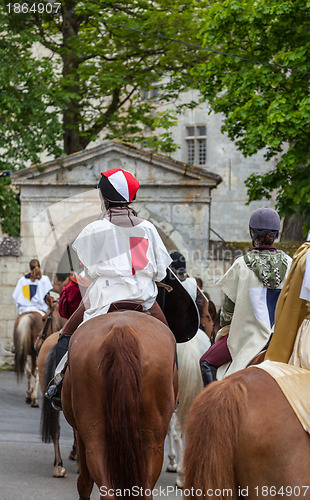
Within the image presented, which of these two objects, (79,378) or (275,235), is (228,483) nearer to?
(79,378)

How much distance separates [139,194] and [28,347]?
18.3ft

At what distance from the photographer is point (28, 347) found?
43.8 feet

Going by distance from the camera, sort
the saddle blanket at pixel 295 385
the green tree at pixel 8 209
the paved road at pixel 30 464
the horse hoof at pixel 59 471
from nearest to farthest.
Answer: the saddle blanket at pixel 295 385 < the paved road at pixel 30 464 < the horse hoof at pixel 59 471 < the green tree at pixel 8 209

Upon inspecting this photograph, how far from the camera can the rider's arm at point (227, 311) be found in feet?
20.0

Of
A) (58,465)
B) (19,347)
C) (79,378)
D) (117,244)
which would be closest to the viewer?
(79,378)

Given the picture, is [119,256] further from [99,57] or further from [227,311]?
[99,57]

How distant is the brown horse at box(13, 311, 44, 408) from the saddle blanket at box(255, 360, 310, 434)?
995 cm

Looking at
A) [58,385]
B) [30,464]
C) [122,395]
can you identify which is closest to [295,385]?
[122,395]

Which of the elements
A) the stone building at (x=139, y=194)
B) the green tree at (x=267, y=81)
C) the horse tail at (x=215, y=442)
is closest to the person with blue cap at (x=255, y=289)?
the horse tail at (x=215, y=442)

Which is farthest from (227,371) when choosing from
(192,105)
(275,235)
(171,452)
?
(192,105)

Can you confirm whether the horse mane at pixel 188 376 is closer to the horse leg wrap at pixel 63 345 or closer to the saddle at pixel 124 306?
the horse leg wrap at pixel 63 345

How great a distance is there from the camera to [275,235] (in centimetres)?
597

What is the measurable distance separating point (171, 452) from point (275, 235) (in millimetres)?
3486

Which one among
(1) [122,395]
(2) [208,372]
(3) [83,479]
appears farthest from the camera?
(2) [208,372]
